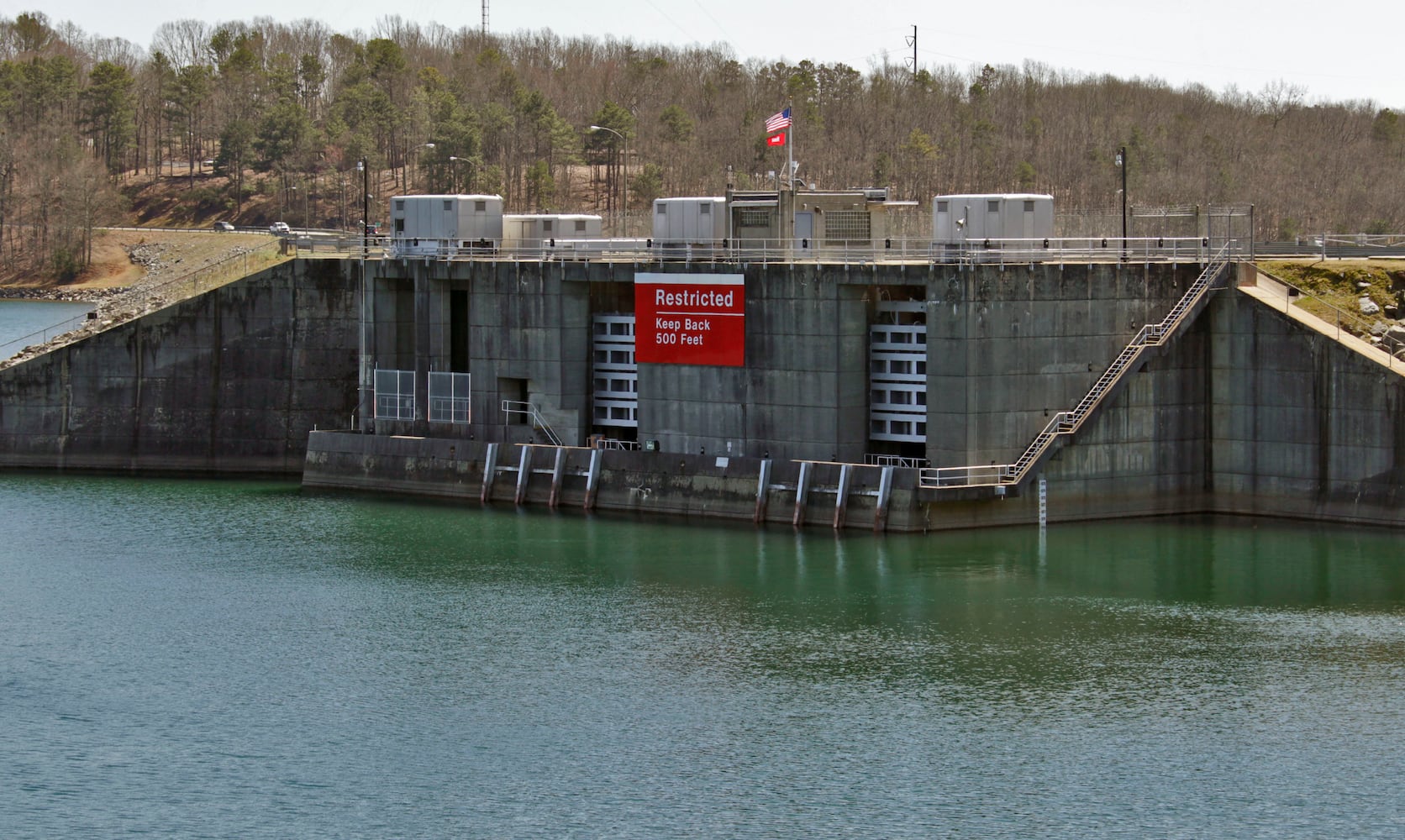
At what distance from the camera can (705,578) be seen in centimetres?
5519

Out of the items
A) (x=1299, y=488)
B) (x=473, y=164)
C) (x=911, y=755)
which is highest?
(x=473, y=164)

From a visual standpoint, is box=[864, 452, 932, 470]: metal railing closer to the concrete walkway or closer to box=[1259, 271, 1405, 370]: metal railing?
the concrete walkway

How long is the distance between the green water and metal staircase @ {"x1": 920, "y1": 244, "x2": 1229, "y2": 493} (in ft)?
6.46

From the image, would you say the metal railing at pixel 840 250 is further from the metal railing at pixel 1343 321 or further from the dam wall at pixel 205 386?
the dam wall at pixel 205 386

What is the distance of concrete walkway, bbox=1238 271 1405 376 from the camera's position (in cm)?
5972

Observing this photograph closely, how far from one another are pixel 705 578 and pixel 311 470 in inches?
881

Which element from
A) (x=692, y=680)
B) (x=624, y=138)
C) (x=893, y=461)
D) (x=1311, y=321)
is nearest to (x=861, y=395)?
(x=893, y=461)

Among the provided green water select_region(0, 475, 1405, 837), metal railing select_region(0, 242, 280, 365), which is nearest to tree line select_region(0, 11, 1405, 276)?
metal railing select_region(0, 242, 280, 365)

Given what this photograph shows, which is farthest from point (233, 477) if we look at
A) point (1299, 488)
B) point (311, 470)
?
point (1299, 488)

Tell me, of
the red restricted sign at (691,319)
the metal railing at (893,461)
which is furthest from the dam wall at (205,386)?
the metal railing at (893,461)

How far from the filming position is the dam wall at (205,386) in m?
75.1

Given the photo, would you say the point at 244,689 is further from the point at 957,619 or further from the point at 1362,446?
the point at 1362,446

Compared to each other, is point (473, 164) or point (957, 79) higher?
point (957, 79)

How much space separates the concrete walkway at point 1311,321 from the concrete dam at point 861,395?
0.92 ft
